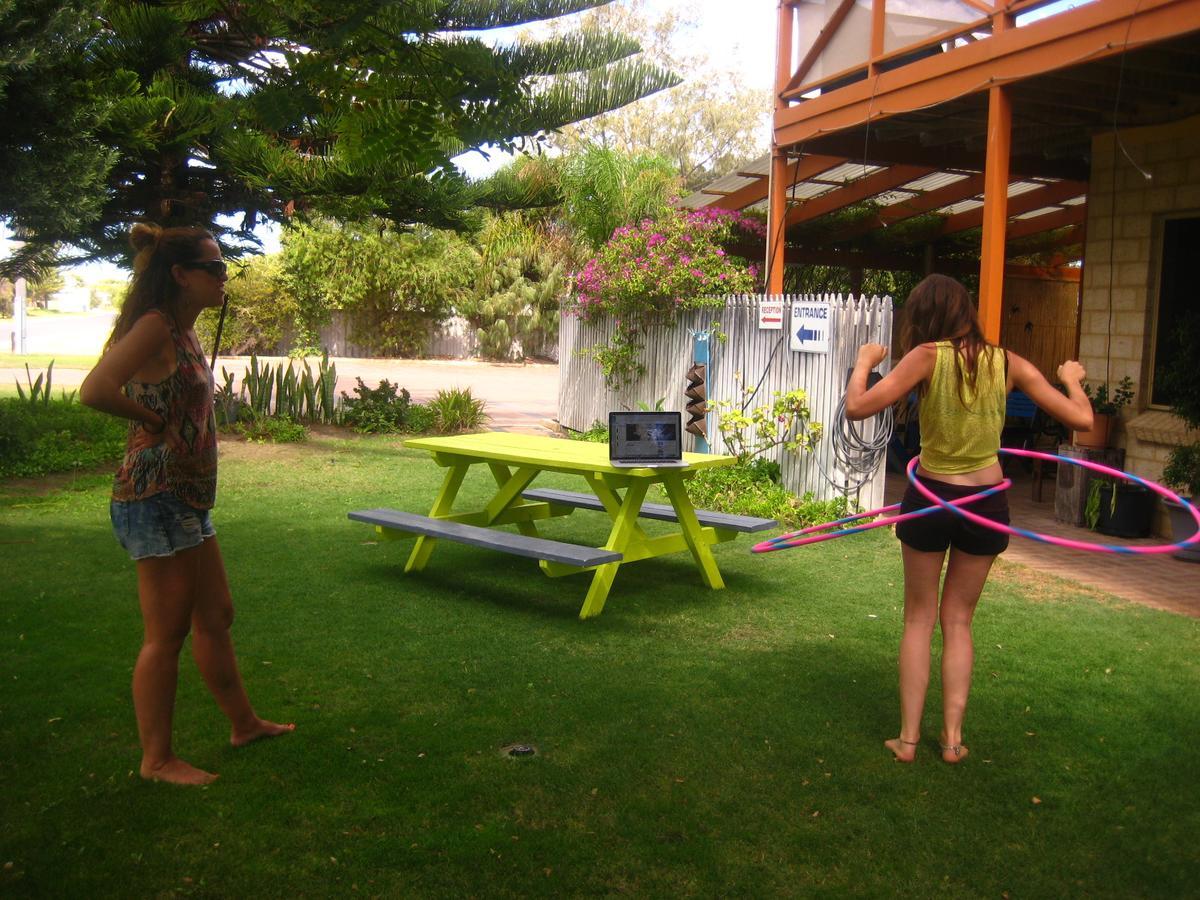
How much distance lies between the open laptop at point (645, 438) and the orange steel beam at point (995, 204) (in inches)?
119

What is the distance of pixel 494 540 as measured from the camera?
5824 millimetres

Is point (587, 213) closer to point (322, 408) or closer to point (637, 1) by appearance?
point (322, 408)

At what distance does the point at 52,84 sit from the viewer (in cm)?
788

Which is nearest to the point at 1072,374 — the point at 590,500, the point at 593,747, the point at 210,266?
the point at 593,747

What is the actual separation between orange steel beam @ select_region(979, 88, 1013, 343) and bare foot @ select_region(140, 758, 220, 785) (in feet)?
20.0

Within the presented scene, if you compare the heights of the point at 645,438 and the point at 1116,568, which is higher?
the point at 645,438

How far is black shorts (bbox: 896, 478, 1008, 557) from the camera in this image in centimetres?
364

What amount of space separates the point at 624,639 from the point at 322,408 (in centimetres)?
905

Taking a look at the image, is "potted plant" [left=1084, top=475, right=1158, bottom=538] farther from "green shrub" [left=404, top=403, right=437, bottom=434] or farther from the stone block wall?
"green shrub" [left=404, top=403, right=437, bottom=434]

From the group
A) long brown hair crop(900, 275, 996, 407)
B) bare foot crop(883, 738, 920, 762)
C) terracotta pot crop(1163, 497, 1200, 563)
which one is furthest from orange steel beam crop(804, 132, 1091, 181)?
bare foot crop(883, 738, 920, 762)

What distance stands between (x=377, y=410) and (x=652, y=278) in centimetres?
454

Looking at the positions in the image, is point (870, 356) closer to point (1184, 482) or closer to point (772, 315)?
point (1184, 482)

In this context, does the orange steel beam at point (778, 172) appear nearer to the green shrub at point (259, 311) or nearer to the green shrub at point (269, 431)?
the green shrub at point (269, 431)

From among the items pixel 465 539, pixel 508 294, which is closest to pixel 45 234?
pixel 465 539
